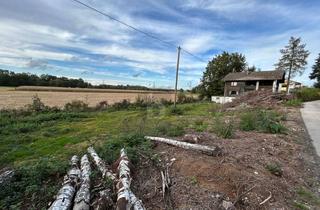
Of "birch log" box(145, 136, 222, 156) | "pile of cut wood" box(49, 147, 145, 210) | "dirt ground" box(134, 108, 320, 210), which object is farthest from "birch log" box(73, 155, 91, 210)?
"birch log" box(145, 136, 222, 156)

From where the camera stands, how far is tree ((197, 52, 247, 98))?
38250mm

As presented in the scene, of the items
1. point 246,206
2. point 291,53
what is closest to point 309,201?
point 246,206

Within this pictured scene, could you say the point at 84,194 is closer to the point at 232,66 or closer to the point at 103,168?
the point at 103,168

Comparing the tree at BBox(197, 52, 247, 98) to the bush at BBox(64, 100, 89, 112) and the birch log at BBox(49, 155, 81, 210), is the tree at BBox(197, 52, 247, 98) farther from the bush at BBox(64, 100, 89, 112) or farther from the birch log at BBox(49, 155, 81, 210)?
the birch log at BBox(49, 155, 81, 210)

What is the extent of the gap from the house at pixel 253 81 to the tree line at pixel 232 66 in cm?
346

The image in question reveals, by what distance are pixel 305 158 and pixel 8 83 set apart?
5042 centimetres

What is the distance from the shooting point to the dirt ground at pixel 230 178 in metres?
2.94

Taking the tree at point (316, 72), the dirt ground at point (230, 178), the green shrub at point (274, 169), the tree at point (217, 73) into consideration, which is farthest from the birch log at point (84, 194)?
the tree at point (316, 72)

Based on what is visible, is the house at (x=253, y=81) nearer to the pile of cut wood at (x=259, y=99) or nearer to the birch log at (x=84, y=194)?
the pile of cut wood at (x=259, y=99)

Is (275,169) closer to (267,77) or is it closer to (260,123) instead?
(260,123)

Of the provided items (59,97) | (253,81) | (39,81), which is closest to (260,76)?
(253,81)

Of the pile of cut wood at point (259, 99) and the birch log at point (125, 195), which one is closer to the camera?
the birch log at point (125, 195)

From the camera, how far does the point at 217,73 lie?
1539 inches

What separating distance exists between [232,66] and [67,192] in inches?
1692
